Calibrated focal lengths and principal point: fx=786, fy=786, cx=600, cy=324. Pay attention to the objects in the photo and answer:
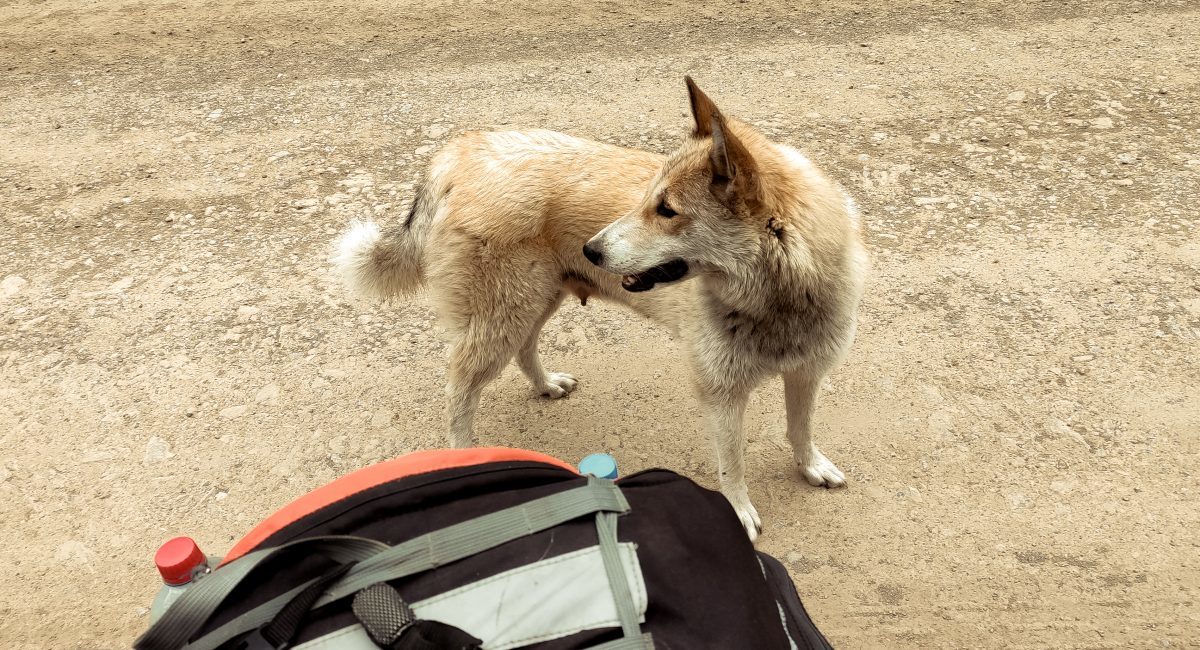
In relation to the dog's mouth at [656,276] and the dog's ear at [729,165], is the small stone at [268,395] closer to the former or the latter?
the dog's mouth at [656,276]

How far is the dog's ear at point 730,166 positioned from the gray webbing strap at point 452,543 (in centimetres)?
112

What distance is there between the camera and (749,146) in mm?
2600

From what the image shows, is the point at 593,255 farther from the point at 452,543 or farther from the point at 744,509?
the point at 452,543

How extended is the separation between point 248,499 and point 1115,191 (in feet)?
15.4

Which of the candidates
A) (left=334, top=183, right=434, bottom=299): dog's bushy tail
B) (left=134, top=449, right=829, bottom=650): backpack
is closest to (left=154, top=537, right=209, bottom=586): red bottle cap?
(left=134, top=449, right=829, bottom=650): backpack

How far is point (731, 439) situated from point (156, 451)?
246cm

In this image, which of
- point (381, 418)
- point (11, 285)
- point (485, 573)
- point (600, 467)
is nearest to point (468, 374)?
point (381, 418)

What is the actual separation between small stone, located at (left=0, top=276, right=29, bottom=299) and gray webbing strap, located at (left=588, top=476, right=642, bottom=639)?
165 inches

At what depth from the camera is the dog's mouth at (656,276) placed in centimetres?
262

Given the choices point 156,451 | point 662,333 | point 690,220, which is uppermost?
point 690,220

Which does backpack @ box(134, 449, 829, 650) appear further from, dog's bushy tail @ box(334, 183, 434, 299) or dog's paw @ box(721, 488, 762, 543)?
dog's bushy tail @ box(334, 183, 434, 299)

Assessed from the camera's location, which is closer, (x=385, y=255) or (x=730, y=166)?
(x=730, y=166)

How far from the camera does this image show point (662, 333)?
3.95m

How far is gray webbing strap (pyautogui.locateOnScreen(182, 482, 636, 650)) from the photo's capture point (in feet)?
4.64
